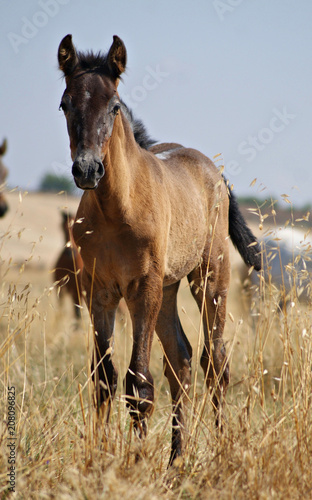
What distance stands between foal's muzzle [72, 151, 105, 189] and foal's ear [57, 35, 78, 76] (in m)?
0.78

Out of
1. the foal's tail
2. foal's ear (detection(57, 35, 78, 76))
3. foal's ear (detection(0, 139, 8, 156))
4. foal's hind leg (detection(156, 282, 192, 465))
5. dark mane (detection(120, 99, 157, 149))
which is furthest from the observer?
foal's ear (detection(0, 139, 8, 156))

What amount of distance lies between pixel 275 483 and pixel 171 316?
7.78 feet

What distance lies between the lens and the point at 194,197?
472 cm

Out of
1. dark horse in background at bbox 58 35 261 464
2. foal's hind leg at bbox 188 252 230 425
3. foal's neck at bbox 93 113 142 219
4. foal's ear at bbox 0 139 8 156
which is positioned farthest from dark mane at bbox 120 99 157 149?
foal's ear at bbox 0 139 8 156

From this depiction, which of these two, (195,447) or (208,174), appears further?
(208,174)

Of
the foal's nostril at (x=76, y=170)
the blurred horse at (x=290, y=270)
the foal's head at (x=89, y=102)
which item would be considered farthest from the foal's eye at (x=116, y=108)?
the blurred horse at (x=290, y=270)

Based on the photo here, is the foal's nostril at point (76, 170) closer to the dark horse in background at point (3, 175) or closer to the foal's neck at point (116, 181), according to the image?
the foal's neck at point (116, 181)

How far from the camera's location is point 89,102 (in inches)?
131

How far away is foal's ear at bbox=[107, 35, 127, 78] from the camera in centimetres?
365

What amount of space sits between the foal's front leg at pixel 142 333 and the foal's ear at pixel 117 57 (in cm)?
135

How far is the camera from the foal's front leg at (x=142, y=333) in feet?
12.0

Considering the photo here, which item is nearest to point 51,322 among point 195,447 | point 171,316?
point 171,316

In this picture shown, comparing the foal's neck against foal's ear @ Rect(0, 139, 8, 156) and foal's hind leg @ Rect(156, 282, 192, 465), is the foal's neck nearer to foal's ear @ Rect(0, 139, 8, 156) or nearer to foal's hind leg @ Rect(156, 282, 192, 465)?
foal's hind leg @ Rect(156, 282, 192, 465)

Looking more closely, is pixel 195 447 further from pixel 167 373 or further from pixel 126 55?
pixel 126 55
